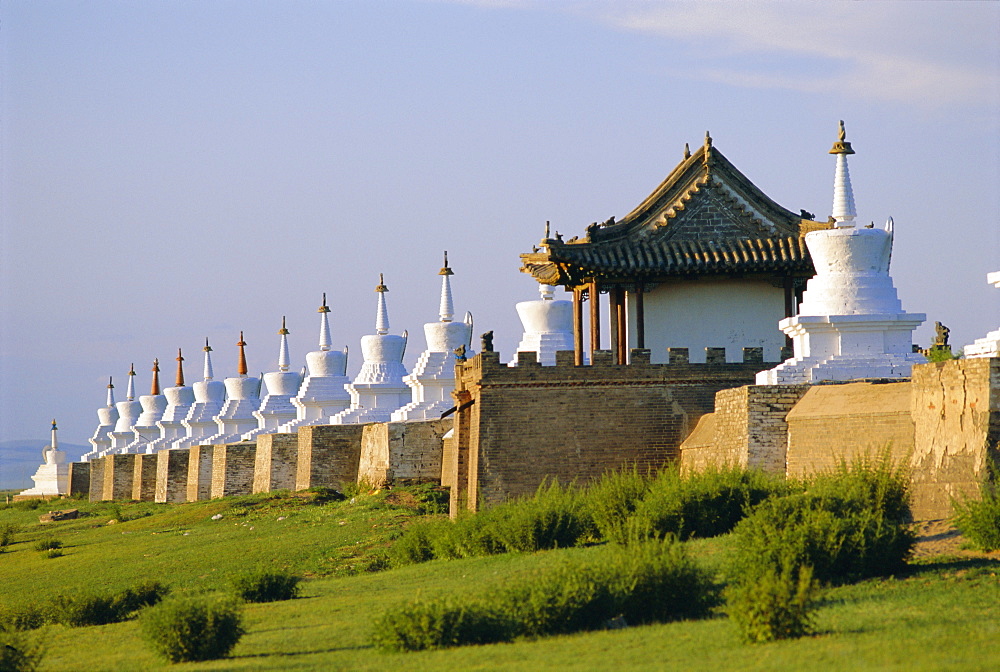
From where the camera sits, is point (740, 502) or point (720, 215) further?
point (720, 215)

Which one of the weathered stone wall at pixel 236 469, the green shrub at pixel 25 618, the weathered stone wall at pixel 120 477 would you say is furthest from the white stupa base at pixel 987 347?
the weathered stone wall at pixel 120 477

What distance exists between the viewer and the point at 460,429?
88.7ft

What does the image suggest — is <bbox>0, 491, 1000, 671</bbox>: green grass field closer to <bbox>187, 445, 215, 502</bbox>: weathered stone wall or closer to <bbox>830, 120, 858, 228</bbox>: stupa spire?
<bbox>830, 120, 858, 228</bbox>: stupa spire

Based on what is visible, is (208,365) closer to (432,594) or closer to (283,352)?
(283,352)

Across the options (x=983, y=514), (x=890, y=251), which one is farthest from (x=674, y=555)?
(x=890, y=251)

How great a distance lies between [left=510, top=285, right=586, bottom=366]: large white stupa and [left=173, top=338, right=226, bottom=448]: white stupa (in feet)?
119

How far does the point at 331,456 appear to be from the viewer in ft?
130

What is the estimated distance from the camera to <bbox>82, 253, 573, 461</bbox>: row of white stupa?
33.6m

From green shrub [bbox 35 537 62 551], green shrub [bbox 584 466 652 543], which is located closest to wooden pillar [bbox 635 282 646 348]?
green shrub [bbox 584 466 652 543]

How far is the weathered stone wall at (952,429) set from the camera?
15.9 metres

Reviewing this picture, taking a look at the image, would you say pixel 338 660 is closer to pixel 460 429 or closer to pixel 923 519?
pixel 923 519

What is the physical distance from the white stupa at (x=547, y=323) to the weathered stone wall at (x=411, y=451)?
3.45m

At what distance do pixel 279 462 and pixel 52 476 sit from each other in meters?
38.4

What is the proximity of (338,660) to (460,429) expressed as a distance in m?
13.5
